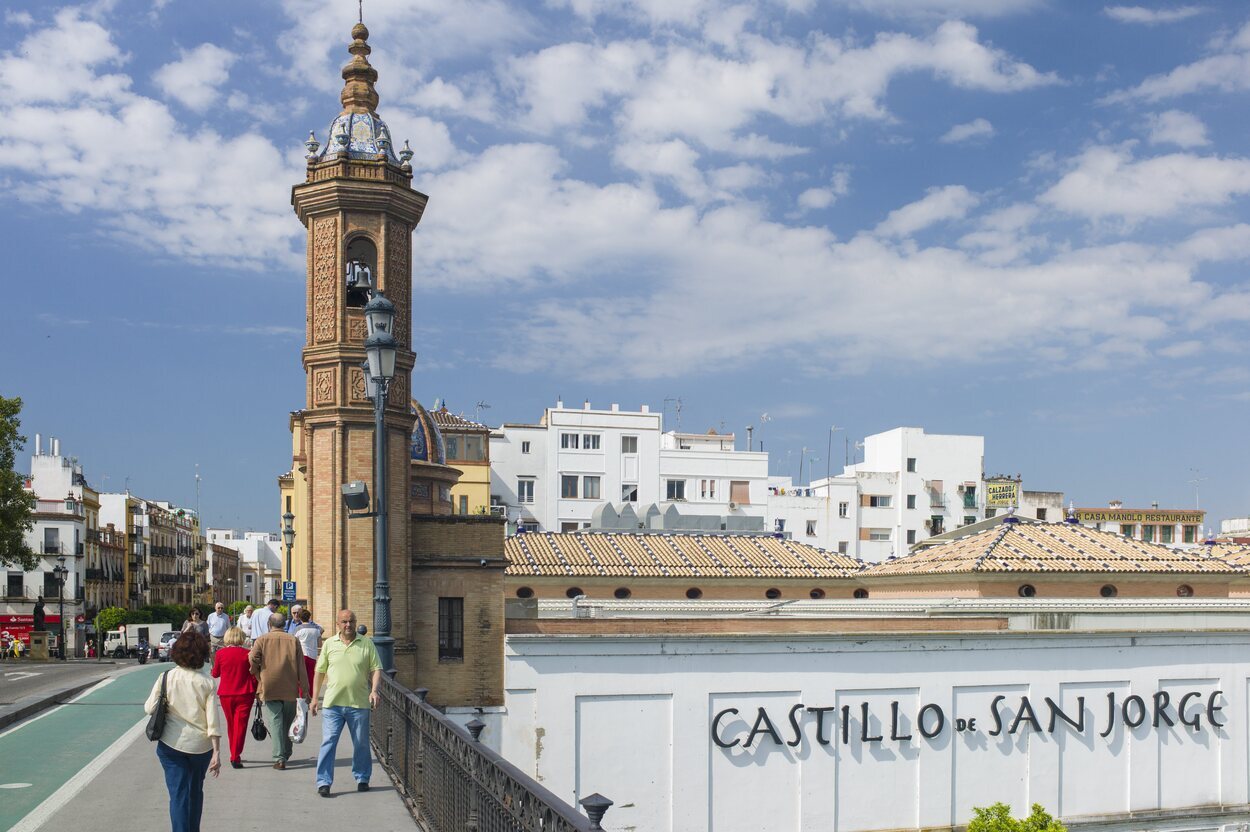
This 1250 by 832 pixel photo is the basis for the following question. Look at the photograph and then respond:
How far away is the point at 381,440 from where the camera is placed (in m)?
13.4

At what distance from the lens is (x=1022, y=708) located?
87.1 feet

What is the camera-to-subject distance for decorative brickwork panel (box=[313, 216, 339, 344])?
81.5 ft

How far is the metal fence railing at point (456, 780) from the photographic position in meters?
5.69

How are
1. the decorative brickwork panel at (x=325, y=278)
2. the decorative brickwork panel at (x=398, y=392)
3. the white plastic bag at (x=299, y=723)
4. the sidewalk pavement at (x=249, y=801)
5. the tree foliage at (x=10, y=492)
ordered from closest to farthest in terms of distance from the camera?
1. the sidewalk pavement at (x=249, y=801)
2. the white plastic bag at (x=299, y=723)
3. the decorative brickwork panel at (x=325, y=278)
4. the decorative brickwork panel at (x=398, y=392)
5. the tree foliage at (x=10, y=492)

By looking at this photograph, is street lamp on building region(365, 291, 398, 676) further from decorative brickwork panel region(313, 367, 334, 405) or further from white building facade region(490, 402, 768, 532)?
white building facade region(490, 402, 768, 532)

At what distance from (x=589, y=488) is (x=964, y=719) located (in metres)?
36.4

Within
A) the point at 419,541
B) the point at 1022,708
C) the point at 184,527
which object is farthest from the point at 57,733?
the point at 184,527

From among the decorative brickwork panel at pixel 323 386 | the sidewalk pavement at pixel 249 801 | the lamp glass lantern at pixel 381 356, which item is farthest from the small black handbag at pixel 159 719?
the decorative brickwork panel at pixel 323 386

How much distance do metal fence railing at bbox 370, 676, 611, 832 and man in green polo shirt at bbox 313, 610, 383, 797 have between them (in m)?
0.35

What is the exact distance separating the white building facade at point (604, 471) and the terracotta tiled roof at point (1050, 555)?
26131 millimetres

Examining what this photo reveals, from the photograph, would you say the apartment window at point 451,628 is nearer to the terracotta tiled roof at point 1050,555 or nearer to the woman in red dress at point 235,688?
the terracotta tiled roof at point 1050,555

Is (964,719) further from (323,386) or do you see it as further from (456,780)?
(456,780)

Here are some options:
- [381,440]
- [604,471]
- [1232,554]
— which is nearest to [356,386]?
[381,440]

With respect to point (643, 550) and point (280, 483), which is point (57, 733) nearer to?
point (643, 550)
